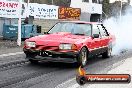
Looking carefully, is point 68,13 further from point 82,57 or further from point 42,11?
point 82,57

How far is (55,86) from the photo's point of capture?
22.1ft

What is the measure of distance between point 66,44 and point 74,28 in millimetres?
1619

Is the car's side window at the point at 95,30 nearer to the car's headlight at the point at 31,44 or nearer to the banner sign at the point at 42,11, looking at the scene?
the car's headlight at the point at 31,44

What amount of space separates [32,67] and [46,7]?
14.7 meters

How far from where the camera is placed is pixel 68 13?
27.3 m

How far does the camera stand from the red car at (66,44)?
30.0 feet

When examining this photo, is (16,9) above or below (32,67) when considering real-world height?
above

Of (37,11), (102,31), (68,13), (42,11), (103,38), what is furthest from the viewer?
(68,13)

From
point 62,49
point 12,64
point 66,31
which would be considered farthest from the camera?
point 66,31

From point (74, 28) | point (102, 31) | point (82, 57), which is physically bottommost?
point (82, 57)

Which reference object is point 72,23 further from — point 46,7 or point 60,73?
point 46,7

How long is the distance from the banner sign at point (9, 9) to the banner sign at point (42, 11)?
2.16 m

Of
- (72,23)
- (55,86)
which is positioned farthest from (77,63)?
(55,86)

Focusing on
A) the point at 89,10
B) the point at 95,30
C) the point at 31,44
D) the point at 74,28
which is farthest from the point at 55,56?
the point at 89,10
